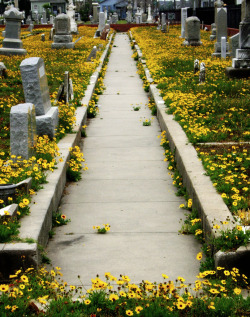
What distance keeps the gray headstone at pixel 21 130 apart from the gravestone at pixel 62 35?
2028 cm

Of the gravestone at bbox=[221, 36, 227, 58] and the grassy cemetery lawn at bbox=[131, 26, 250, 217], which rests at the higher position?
the gravestone at bbox=[221, 36, 227, 58]

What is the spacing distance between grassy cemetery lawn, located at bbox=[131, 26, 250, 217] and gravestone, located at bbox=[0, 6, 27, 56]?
6845 millimetres

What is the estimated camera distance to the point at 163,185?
26.0 ft

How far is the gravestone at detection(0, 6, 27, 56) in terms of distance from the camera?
78.1ft

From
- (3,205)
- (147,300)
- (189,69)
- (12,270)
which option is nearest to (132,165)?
(3,205)

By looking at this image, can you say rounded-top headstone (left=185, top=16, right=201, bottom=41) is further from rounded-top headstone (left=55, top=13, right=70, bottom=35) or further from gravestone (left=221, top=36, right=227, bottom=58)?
gravestone (left=221, top=36, right=227, bottom=58)

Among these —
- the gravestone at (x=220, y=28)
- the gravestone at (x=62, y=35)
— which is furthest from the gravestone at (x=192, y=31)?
the gravestone at (x=62, y=35)

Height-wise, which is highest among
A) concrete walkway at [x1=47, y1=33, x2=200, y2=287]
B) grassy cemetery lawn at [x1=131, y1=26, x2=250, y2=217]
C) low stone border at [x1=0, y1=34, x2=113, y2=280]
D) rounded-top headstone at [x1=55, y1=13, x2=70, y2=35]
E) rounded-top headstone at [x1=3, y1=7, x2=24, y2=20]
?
rounded-top headstone at [x1=3, y1=7, x2=24, y2=20]

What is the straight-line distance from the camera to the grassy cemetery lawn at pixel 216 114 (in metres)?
6.77

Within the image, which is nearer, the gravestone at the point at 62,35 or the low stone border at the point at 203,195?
the low stone border at the point at 203,195

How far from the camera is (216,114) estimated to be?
1075 cm

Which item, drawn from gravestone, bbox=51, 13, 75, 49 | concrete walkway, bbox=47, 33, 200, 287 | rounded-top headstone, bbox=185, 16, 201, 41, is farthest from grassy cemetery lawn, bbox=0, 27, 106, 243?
rounded-top headstone, bbox=185, 16, 201, 41

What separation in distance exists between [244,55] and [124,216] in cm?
1046

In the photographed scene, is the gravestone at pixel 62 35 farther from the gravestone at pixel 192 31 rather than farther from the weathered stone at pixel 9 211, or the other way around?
the weathered stone at pixel 9 211
